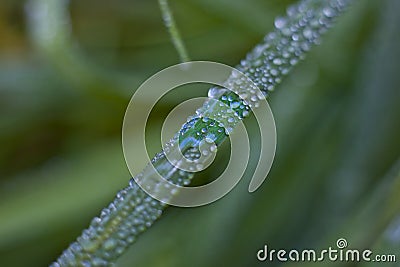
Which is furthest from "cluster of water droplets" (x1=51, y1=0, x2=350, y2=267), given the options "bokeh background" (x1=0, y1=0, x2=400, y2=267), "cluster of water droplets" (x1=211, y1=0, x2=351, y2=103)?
"bokeh background" (x1=0, y1=0, x2=400, y2=267)

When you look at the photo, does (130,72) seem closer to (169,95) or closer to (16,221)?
(169,95)

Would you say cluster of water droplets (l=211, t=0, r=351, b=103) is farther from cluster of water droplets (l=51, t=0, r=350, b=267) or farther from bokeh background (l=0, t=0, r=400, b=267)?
bokeh background (l=0, t=0, r=400, b=267)

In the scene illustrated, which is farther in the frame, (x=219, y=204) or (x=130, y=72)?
(x=130, y=72)

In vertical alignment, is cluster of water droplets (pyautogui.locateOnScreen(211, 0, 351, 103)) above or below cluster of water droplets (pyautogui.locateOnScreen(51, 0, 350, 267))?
above

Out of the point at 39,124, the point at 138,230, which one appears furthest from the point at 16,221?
the point at 138,230

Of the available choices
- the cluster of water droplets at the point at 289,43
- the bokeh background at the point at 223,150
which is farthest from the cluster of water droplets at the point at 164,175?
the bokeh background at the point at 223,150

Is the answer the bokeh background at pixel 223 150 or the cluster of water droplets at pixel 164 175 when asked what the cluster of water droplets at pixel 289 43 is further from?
the bokeh background at pixel 223 150

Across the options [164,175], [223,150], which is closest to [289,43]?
[164,175]

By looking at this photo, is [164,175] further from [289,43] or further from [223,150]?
[223,150]
